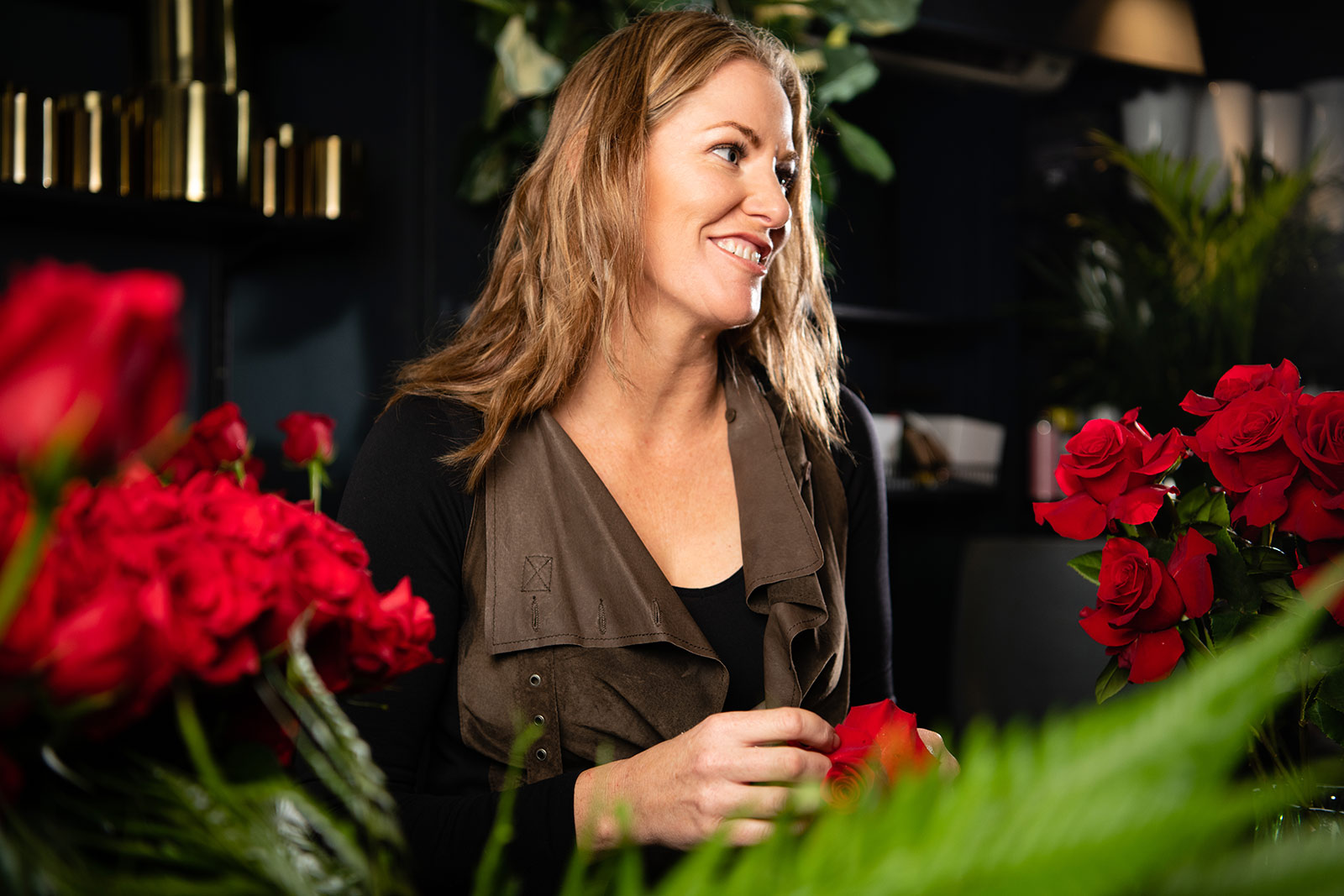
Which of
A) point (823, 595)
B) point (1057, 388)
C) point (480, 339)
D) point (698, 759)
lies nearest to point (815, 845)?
point (698, 759)

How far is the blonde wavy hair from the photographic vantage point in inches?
55.3

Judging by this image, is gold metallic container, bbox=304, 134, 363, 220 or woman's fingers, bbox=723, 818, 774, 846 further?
gold metallic container, bbox=304, 134, 363, 220

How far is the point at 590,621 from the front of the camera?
1.28 metres

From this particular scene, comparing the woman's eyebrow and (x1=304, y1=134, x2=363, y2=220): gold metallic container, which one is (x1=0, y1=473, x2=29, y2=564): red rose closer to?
the woman's eyebrow

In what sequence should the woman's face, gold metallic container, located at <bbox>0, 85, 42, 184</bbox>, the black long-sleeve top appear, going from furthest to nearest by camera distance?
gold metallic container, located at <bbox>0, 85, 42, 184</bbox>, the woman's face, the black long-sleeve top

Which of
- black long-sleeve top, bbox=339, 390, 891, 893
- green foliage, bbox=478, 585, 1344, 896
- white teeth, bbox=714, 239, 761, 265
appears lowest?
black long-sleeve top, bbox=339, 390, 891, 893

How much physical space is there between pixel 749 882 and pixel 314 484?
1.02 meters

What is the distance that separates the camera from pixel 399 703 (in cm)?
119

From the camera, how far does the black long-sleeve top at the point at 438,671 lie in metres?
1.05

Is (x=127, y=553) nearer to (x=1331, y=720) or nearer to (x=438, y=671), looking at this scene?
(x=1331, y=720)

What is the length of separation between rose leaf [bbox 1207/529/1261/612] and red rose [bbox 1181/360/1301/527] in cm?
2

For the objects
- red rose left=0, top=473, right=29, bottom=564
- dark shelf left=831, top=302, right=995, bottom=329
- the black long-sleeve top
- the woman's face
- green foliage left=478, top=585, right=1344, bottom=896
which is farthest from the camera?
dark shelf left=831, top=302, right=995, bottom=329

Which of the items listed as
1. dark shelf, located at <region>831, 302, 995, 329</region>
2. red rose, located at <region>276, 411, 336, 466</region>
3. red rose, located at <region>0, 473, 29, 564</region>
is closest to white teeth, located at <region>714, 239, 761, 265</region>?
red rose, located at <region>276, 411, 336, 466</region>

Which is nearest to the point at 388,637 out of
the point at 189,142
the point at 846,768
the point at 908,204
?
the point at 846,768
